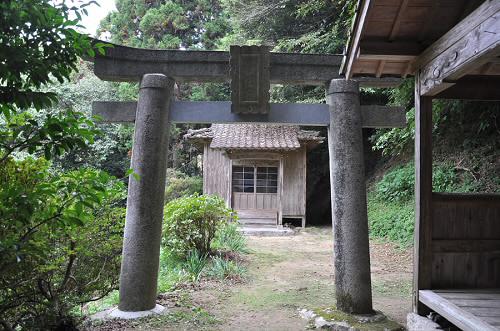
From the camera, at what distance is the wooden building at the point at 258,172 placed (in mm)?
15180

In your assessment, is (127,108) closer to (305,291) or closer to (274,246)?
(305,291)

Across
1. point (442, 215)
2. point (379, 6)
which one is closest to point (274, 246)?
point (442, 215)

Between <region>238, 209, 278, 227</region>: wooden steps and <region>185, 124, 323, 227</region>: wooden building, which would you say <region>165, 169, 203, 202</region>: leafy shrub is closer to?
<region>185, 124, 323, 227</region>: wooden building

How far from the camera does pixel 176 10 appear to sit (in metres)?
21.1

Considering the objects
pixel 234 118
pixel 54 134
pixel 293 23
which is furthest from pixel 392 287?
pixel 293 23

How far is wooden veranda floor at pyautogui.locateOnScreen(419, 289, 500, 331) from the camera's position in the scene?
3.10m

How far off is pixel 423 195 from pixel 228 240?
21.8ft

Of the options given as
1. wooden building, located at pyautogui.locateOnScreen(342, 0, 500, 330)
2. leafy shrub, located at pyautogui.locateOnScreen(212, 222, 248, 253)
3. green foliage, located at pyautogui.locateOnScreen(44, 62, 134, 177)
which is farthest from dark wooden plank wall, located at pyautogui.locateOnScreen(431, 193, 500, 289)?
green foliage, located at pyautogui.locateOnScreen(44, 62, 134, 177)

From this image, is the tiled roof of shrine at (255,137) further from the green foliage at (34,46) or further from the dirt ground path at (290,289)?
the green foliage at (34,46)

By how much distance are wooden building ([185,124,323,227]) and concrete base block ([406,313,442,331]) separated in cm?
1092

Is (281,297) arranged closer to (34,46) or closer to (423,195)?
(423,195)

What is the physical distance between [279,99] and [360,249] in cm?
1311

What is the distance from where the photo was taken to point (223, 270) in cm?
761

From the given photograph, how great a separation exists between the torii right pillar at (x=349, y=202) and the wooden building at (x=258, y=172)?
9.54 metres
